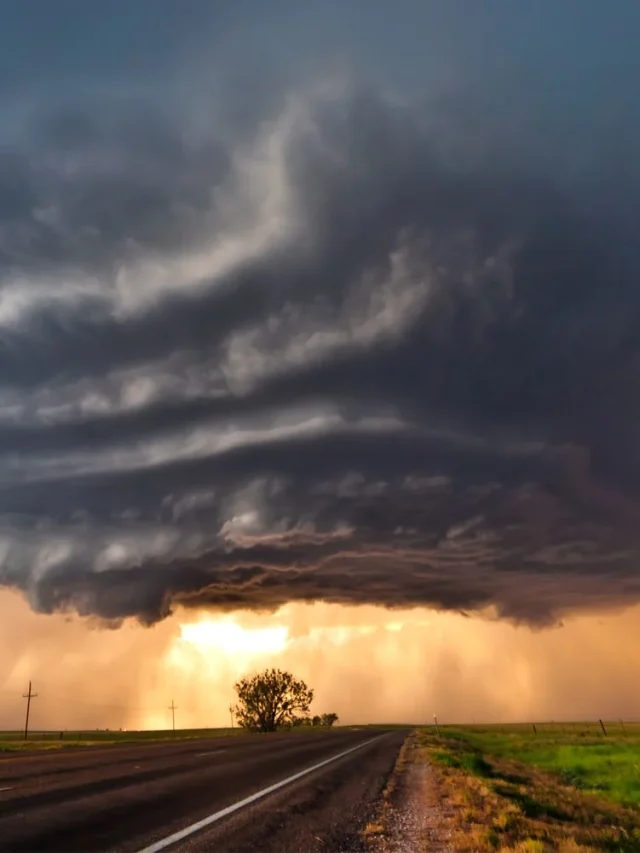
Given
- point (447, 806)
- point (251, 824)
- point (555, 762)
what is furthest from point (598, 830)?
point (555, 762)

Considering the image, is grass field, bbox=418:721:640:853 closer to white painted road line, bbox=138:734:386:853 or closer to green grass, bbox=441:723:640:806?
green grass, bbox=441:723:640:806

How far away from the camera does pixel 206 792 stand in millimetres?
16516

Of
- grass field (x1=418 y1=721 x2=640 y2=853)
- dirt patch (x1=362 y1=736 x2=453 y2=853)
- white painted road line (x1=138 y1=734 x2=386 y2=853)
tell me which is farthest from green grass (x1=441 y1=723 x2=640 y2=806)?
white painted road line (x1=138 y1=734 x2=386 y2=853)

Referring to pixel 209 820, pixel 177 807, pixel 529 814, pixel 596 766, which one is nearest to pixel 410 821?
pixel 529 814

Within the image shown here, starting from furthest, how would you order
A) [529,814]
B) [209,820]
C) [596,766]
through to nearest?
[596,766]
[529,814]
[209,820]

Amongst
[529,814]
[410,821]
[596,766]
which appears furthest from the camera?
[596,766]

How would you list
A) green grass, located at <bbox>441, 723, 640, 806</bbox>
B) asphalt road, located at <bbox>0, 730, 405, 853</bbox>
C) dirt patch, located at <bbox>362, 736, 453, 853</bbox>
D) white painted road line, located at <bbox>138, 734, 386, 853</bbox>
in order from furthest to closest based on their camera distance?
green grass, located at <bbox>441, 723, 640, 806</bbox>
dirt patch, located at <bbox>362, 736, 453, 853</bbox>
asphalt road, located at <bbox>0, 730, 405, 853</bbox>
white painted road line, located at <bbox>138, 734, 386, 853</bbox>

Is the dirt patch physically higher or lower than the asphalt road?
lower

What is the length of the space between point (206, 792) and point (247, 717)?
116m

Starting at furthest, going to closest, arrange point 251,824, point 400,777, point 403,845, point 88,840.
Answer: point 400,777 → point 251,824 → point 403,845 → point 88,840

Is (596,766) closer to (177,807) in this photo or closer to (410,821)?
(410,821)

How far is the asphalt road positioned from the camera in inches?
411

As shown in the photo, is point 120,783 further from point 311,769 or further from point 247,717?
point 247,717

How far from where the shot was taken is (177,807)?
45.2 ft
